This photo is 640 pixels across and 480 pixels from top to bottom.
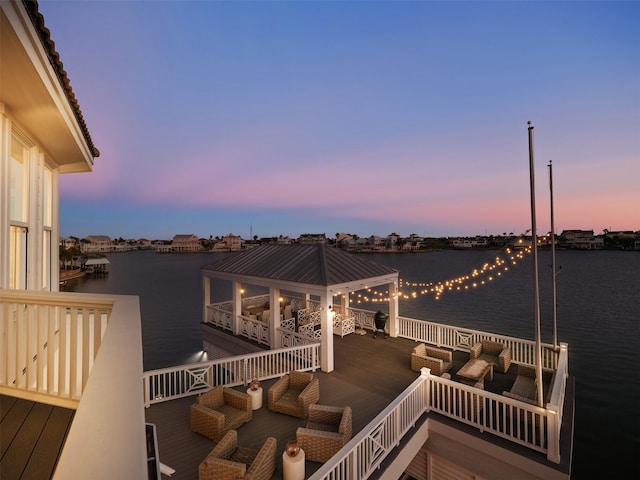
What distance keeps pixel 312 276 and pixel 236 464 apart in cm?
591

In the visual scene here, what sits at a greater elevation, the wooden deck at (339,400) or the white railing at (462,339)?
the white railing at (462,339)

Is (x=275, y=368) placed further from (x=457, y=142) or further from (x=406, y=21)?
(x=457, y=142)

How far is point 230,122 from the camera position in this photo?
30641mm

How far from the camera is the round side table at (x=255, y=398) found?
684 cm

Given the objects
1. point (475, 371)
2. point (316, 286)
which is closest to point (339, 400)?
point (316, 286)

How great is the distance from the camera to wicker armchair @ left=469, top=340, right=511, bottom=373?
8.84 m

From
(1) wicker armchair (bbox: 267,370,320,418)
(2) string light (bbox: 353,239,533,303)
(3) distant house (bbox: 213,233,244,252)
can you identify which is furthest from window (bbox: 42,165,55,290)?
(3) distant house (bbox: 213,233,244,252)

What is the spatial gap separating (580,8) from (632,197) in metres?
32.3

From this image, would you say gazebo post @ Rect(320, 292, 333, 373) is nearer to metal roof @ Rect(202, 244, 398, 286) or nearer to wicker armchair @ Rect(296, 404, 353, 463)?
metal roof @ Rect(202, 244, 398, 286)

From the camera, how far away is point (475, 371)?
8047 millimetres

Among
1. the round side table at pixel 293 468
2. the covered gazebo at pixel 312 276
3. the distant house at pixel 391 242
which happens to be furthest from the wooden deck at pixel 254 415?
the distant house at pixel 391 242

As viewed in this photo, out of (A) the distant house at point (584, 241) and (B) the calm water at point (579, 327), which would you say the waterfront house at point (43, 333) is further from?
(A) the distant house at point (584, 241)

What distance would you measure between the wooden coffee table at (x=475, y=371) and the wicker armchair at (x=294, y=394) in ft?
13.0

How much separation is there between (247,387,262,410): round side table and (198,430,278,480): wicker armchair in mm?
1730
